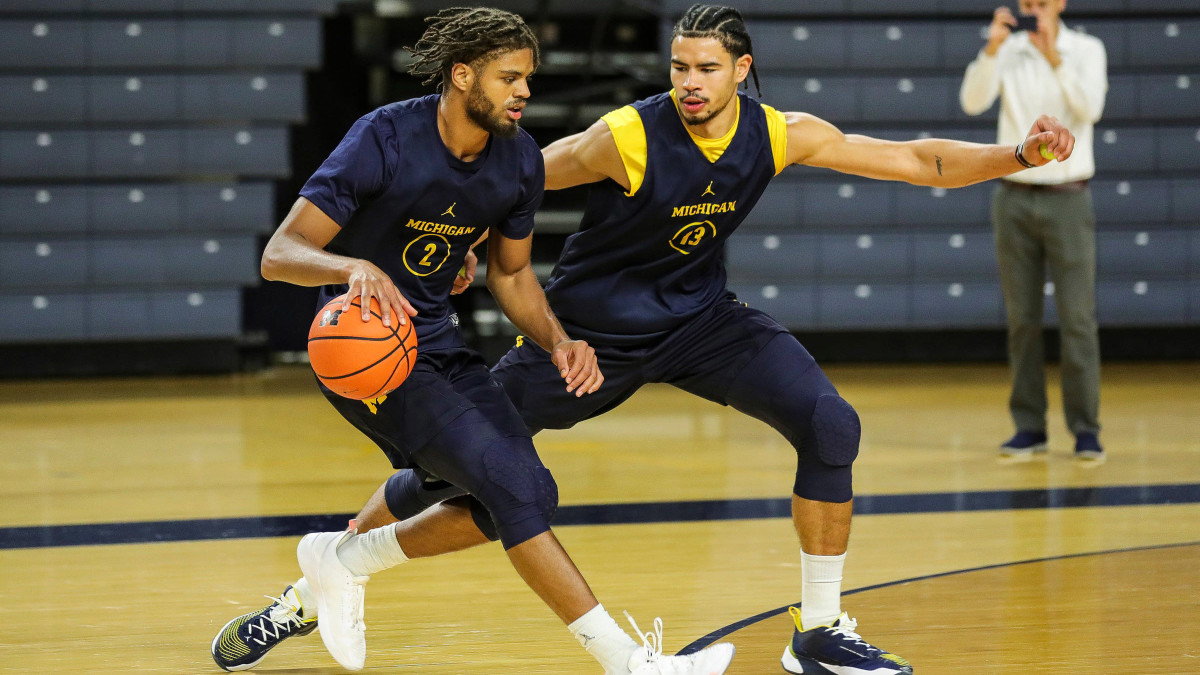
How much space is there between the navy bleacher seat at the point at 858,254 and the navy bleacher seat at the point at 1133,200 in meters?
1.05

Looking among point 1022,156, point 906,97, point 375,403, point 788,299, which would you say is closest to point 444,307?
point 375,403

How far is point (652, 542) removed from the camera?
3268 mm

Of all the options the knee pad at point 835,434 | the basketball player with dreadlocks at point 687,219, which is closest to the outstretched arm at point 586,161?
the basketball player with dreadlocks at point 687,219

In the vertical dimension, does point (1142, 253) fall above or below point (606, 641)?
above

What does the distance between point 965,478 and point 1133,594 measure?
1.41 m

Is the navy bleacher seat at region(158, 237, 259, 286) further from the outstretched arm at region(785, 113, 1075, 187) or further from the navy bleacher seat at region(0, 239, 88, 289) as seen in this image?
the outstretched arm at region(785, 113, 1075, 187)

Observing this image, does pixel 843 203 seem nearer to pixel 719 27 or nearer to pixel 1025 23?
pixel 1025 23

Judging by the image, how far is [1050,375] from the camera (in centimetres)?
676

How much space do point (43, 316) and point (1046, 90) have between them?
189 inches

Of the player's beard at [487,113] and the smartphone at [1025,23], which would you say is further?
the smartphone at [1025,23]

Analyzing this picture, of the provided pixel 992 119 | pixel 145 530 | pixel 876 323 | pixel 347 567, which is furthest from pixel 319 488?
pixel 992 119

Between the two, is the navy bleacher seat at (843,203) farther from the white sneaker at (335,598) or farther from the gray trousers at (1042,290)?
the white sneaker at (335,598)

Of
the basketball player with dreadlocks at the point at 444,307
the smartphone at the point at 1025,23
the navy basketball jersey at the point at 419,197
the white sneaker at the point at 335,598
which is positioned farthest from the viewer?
the smartphone at the point at 1025,23

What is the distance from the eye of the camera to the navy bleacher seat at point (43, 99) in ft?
21.9
